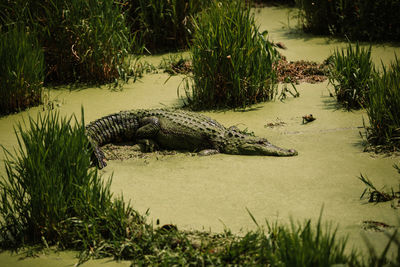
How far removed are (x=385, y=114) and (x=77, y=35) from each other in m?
4.22

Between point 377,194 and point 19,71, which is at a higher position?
point 19,71

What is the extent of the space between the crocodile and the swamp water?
15 centimetres

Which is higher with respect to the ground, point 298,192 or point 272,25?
point 272,25

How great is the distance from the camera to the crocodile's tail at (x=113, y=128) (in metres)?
5.78

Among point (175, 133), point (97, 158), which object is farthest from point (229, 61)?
point (97, 158)

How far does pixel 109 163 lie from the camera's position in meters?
5.38

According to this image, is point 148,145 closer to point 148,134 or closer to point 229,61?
point 148,134

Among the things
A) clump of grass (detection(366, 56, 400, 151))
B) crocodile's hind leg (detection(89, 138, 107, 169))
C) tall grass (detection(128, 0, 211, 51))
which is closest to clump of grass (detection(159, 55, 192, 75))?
tall grass (detection(128, 0, 211, 51))

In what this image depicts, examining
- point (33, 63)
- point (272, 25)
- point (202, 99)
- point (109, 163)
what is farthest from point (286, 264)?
point (272, 25)

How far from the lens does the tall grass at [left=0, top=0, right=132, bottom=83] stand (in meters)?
7.33

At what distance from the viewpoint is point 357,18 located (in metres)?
8.93

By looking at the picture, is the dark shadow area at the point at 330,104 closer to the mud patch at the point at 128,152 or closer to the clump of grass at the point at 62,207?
the mud patch at the point at 128,152

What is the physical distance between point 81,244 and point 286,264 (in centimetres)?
163

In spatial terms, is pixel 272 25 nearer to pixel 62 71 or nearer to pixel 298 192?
pixel 62 71
